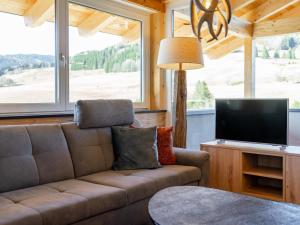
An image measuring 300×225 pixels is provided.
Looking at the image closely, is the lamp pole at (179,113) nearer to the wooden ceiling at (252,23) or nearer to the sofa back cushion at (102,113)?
the sofa back cushion at (102,113)

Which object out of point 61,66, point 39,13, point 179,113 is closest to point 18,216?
point 61,66

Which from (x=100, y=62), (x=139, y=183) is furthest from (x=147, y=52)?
(x=139, y=183)

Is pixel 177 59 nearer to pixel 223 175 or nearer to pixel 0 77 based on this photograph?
pixel 223 175

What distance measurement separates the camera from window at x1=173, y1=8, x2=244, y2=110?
4773mm

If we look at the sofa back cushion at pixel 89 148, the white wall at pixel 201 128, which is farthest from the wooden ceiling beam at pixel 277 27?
the sofa back cushion at pixel 89 148

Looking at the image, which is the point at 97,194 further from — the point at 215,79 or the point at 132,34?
the point at 215,79

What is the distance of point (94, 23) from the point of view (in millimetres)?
3582

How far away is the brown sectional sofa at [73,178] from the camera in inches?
74.1

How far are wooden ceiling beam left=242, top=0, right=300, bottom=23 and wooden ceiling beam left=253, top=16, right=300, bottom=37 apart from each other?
94 mm

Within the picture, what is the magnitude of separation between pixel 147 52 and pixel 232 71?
5.43 ft

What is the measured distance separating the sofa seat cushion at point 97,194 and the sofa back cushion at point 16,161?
0.18 m

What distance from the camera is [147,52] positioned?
425 cm

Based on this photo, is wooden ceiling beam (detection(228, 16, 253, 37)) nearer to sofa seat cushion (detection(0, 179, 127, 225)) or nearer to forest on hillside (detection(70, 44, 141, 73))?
forest on hillside (detection(70, 44, 141, 73))

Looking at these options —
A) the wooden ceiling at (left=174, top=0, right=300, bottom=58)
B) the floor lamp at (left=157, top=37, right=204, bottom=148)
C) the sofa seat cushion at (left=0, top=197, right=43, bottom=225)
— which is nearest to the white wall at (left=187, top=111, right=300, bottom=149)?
the floor lamp at (left=157, top=37, right=204, bottom=148)
